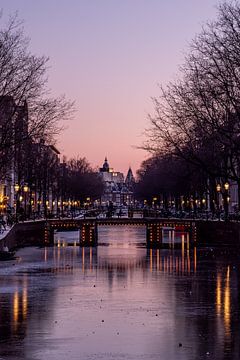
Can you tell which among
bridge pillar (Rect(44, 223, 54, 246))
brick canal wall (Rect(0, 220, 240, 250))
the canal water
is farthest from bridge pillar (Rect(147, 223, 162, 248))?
the canal water

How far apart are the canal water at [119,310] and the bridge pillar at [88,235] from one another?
1241 inches

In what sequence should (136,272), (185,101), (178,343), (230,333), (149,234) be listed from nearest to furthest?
(178,343) < (230,333) < (136,272) < (185,101) < (149,234)

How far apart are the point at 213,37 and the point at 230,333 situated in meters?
34.0

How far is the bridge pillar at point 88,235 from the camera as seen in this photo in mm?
102438

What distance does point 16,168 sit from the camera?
4220 inches

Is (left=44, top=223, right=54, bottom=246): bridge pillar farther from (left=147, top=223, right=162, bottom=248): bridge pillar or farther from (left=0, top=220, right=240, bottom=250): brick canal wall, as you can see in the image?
(left=147, top=223, right=162, bottom=248): bridge pillar

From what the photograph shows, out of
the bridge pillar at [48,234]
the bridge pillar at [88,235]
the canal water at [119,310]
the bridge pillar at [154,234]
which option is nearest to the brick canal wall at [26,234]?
the bridge pillar at [48,234]

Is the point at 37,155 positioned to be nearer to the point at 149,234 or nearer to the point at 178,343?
the point at 149,234

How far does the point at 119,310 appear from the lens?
1481 inches

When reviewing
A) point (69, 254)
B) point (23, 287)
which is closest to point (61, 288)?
point (23, 287)

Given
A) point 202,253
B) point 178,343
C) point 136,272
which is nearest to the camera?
point 178,343

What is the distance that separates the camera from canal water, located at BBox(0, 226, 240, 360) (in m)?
27.7

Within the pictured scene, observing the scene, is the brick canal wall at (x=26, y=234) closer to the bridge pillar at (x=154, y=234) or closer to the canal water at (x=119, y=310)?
the bridge pillar at (x=154, y=234)

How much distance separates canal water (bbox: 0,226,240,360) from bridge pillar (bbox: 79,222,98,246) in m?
31.5
